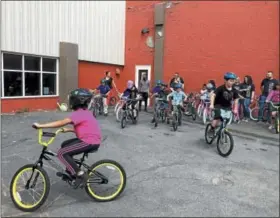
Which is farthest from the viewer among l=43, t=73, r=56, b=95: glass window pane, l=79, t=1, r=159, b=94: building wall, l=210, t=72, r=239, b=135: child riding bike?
l=79, t=1, r=159, b=94: building wall

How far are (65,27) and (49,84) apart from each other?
8.92ft

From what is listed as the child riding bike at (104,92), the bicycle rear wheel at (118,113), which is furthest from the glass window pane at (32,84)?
the bicycle rear wheel at (118,113)

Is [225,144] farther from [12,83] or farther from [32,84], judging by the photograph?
[32,84]

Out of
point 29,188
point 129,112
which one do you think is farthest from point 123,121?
point 29,188

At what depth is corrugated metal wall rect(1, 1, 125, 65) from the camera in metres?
12.0

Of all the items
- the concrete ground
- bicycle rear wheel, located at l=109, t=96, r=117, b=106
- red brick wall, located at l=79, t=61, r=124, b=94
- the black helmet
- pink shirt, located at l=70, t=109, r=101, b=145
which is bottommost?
the concrete ground

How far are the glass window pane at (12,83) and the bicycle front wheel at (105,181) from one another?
8.98 meters

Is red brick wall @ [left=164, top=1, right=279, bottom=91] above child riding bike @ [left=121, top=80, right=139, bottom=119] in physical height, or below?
above

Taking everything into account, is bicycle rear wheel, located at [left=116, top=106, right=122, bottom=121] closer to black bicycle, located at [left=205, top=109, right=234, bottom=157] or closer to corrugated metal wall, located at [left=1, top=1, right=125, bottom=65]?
black bicycle, located at [left=205, top=109, right=234, bottom=157]

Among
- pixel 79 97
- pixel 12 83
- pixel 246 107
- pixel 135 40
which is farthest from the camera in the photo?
pixel 135 40

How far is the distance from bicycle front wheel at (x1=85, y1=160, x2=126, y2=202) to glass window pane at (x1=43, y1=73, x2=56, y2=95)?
32.9 feet

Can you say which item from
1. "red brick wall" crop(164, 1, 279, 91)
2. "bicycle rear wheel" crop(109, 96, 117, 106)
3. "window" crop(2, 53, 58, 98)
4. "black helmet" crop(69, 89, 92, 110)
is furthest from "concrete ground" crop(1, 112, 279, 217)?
"red brick wall" crop(164, 1, 279, 91)

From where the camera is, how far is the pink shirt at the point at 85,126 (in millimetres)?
3446

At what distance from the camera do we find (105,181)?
4.26 metres
